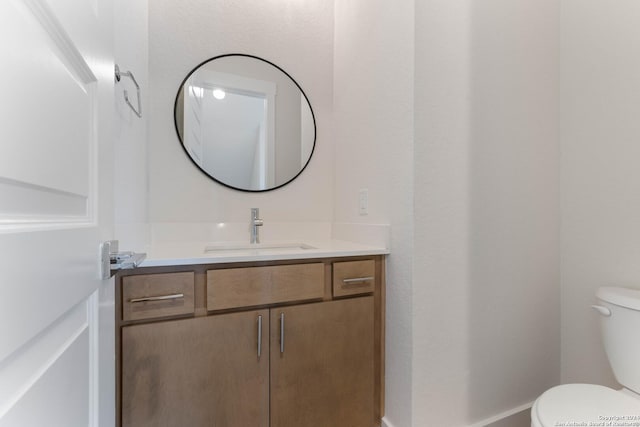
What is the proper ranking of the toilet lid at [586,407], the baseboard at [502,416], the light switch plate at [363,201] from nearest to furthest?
the toilet lid at [586,407] → the baseboard at [502,416] → the light switch plate at [363,201]

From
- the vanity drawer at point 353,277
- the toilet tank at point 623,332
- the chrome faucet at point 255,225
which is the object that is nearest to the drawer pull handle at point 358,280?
the vanity drawer at point 353,277

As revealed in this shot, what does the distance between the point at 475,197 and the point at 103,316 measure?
1.36 metres

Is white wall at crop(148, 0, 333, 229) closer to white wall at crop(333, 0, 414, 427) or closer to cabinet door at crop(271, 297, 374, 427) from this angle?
white wall at crop(333, 0, 414, 427)

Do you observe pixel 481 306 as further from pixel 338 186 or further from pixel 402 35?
pixel 402 35

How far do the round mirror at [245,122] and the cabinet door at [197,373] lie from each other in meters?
0.84

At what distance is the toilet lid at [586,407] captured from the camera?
864mm

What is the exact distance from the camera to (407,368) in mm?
1156

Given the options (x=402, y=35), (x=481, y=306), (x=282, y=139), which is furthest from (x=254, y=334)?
(x=402, y=35)

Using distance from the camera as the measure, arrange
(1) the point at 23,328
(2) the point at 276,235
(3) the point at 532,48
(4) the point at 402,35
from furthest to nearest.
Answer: (2) the point at 276,235
(3) the point at 532,48
(4) the point at 402,35
(1) the point at 23,328

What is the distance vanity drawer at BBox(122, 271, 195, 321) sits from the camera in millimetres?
917

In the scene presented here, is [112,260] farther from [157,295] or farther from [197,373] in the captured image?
[197,373]

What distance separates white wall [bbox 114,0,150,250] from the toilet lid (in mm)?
1483

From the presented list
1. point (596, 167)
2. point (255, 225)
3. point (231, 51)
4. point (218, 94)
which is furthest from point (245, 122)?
point (596, 167)

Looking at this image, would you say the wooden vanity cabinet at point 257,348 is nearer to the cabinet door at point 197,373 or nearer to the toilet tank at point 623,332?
the cabinet door at point 197,373
